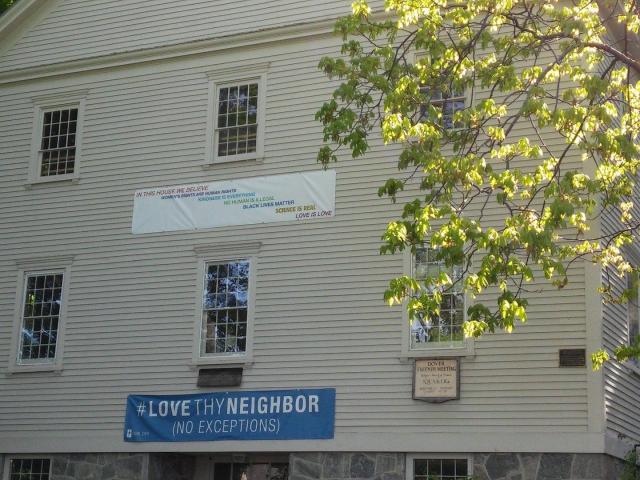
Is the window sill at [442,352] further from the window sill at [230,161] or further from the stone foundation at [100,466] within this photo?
the stone foundation at [100,466]

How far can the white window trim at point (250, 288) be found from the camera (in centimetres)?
1833

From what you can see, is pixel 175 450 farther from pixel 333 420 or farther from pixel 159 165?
pixel 159 165

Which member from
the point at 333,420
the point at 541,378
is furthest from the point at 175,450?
the point at 541,378

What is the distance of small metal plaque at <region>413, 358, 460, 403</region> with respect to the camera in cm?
1659

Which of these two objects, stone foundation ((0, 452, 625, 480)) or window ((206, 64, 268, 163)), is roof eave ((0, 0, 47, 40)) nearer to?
window ((206, 64, 268, 163))

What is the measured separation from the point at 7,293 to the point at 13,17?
227 inches

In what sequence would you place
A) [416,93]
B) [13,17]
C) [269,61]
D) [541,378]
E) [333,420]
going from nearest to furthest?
[416,93]
[541,378]
[333,420]
[269,61]
[13,17]

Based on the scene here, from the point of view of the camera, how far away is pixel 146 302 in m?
19.4

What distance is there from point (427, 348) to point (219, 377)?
3667mm

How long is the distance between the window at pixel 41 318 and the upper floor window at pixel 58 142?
2162mm

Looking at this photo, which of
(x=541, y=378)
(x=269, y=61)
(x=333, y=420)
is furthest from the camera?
(x=269, y=61)

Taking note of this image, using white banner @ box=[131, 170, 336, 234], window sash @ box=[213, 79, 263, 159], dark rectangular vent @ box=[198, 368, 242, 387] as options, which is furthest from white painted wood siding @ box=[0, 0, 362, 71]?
dark rectangular vent @ box=[198, 368, 242, 387]

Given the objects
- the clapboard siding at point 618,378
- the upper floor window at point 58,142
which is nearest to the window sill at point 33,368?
the upper floor window at point 58,142

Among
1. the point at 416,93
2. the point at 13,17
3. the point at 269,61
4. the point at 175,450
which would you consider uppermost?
the point at 13,17
